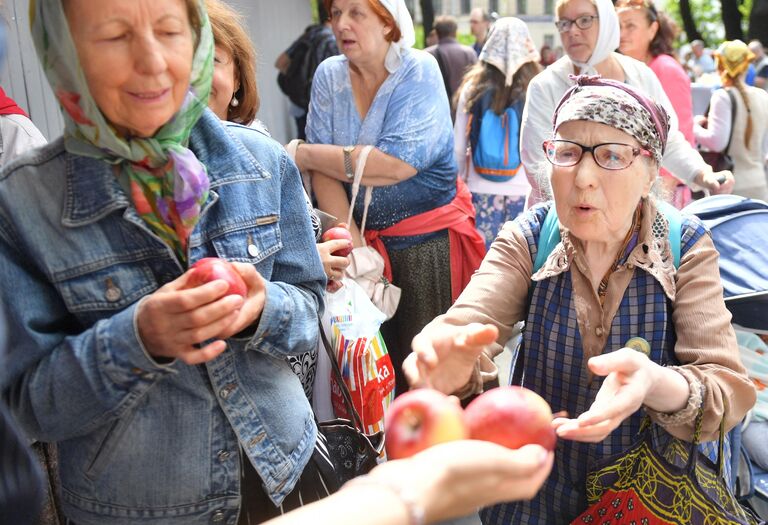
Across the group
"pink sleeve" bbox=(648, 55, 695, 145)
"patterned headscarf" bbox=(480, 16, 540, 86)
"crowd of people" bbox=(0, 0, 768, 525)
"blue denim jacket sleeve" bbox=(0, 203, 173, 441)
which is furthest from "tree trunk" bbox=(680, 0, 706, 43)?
"blue denim jacket sleeve" bbox=(0, 203, 173, 441)

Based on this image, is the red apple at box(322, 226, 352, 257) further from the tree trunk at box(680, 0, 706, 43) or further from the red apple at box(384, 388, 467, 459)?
the tree trunk at box(680, 0, 706, 43)

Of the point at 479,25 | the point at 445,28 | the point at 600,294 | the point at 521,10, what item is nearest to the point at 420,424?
the point at 600,294

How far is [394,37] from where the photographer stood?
3154 mm

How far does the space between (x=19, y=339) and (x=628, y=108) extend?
61.6 inches

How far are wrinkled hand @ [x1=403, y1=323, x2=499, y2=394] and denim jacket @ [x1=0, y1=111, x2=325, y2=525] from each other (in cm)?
26

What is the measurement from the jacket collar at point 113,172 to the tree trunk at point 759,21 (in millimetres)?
17543

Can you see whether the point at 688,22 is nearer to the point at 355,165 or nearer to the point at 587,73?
the point at 587,73

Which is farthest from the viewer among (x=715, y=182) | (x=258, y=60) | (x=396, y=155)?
(x=258, y=60)

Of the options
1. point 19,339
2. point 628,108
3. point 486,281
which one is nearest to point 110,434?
point 19,339

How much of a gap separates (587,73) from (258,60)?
12.8 feet

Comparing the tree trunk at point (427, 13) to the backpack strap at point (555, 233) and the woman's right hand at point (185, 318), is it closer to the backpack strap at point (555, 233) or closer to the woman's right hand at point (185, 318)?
the backpack strap at point (555, 233)

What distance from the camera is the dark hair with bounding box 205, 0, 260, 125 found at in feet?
7.50

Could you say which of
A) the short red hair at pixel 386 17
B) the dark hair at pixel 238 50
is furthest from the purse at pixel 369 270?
the dark hair at pixel 238 50

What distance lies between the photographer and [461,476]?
3.75 ft
